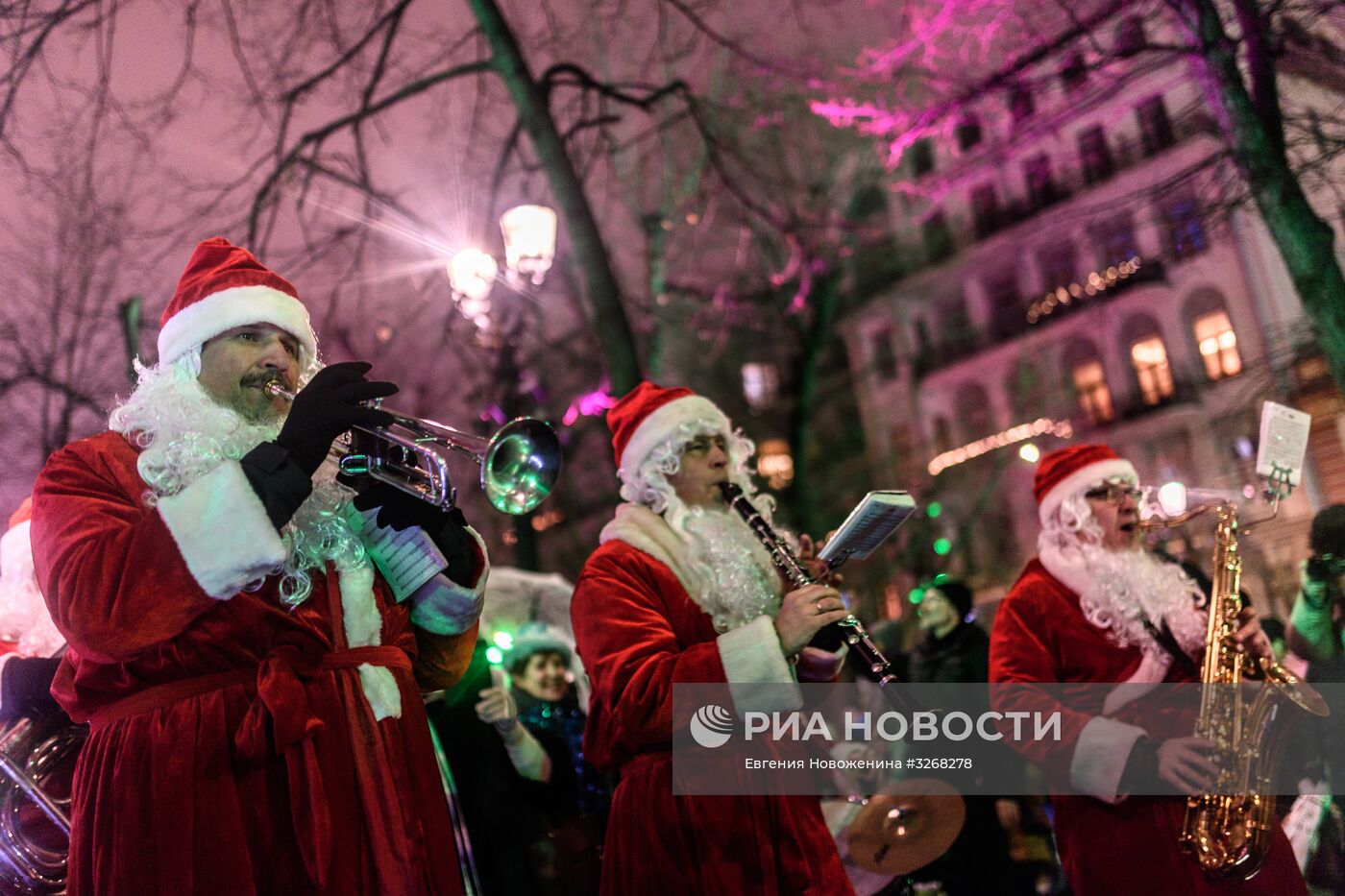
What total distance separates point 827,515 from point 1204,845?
48.4 ft

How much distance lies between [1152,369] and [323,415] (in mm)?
5687

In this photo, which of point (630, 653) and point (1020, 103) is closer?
point (630, 653)

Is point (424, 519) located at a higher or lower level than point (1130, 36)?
lower

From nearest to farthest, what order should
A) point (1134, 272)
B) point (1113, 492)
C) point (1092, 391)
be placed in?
point (1113, 492) < point (1134, 272) < point (1092, 391)

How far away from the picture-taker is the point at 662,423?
4219 millimetres

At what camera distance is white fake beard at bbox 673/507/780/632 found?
149 inches

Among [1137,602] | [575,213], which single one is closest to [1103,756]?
[1137,602]

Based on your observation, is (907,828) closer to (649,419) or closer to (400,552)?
(649,419)

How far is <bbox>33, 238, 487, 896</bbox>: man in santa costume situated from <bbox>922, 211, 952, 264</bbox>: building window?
934 cm

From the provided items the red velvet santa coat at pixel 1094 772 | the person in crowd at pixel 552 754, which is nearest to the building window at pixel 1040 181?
the red velvet santa coat at pixel 1094 772

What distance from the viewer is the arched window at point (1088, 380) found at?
7926 millimetres

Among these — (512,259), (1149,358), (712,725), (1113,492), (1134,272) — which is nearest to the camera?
(712,725)

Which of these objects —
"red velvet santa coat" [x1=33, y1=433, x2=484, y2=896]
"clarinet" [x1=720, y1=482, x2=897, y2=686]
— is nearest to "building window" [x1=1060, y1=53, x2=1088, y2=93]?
"clarinet" [x1=720, y1=482, x2=897, y2=686]

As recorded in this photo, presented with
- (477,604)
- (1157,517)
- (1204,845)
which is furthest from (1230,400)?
(477,604)
